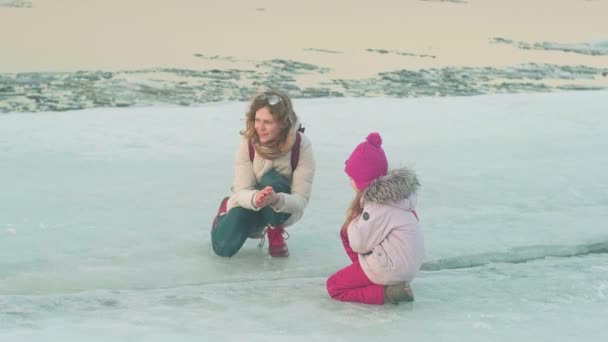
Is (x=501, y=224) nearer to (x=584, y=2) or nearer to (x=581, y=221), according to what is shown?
(x=581, y=221)

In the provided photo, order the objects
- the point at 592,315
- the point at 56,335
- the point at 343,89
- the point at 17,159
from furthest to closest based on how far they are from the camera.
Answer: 1. the point at 343,89
2. the point at 17,159
3. the point at 592,315
4. the point at 56,335

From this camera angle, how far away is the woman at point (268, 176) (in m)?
4.78

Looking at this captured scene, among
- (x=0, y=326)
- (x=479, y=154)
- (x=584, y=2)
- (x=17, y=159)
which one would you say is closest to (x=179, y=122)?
(x=17, y=159)

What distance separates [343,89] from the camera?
11.5m

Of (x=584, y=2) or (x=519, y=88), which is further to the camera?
(x=584, y=2)

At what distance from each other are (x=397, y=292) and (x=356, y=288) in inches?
7.0

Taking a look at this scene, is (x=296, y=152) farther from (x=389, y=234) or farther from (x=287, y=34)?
(x=287, y=34)

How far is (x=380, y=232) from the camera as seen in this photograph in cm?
436

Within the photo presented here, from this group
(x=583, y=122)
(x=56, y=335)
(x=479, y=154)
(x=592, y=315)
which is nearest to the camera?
(x=56, y=335)

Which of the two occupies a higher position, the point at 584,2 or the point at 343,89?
the point at 584,2

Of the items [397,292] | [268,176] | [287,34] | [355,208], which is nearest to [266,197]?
[268,176]

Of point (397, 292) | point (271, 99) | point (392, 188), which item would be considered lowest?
point (397, 292)

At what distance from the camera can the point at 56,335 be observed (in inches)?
153

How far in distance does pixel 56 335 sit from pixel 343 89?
7.92m
